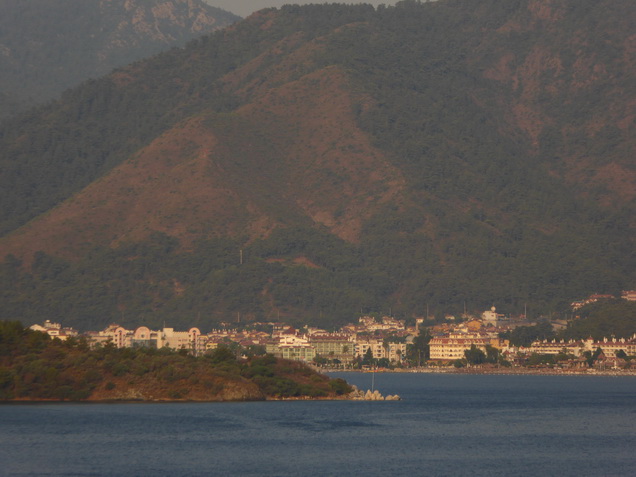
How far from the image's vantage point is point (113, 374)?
149 meters

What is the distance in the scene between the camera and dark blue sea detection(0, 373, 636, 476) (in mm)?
104625

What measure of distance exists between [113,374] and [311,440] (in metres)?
35.1

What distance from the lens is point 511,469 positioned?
105500 mm

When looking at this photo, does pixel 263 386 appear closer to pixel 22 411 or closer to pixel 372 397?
pixel 372 397

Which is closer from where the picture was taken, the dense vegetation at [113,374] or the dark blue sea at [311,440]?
the dark blue sea at [311,440]

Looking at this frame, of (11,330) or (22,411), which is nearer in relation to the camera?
(22,411)

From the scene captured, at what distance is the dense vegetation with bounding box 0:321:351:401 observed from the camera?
146m

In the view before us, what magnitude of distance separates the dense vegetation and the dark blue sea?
140 inches

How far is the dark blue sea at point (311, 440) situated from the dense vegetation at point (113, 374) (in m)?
3.56

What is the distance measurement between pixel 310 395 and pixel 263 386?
6.54 m

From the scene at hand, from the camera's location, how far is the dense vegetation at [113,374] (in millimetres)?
146375

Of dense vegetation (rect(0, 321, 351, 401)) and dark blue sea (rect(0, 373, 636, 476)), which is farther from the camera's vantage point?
dense vegetation (rect(0, 321, 351, 401))

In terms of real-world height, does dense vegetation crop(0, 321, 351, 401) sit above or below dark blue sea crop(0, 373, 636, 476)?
above

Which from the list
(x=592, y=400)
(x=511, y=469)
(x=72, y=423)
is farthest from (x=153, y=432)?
(x=592, y=400)
